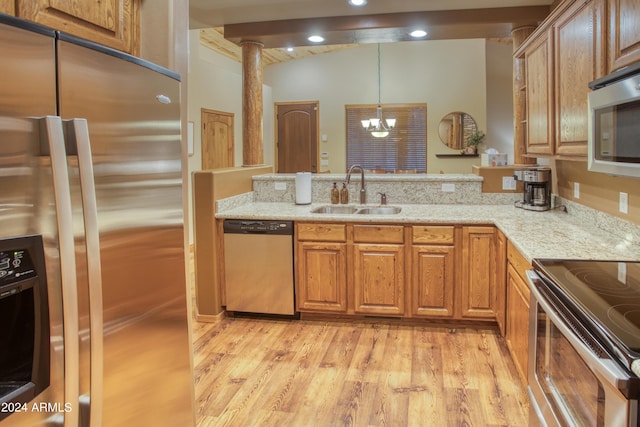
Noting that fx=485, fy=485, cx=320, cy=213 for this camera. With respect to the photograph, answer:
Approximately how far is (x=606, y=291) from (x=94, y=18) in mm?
1765

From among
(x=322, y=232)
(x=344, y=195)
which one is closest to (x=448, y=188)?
(x=344, y=195)

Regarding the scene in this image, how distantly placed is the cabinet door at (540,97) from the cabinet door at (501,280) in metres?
0.63

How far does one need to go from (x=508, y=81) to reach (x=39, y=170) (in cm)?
927

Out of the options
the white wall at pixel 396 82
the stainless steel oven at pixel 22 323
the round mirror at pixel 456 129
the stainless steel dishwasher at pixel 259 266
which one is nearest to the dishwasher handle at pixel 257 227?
the stainless steel dishwasher at pixel 259 266

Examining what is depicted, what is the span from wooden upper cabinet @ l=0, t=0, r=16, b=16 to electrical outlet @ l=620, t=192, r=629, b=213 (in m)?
2.67

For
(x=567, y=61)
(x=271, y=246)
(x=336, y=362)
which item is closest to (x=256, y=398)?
(x=336, y=362)

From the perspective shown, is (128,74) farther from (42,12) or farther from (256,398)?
(256,398)

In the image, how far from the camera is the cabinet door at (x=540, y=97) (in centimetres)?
278

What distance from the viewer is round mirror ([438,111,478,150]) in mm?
9164

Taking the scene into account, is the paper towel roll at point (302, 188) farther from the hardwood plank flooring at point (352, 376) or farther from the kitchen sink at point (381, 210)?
the hardwood plank flooring at point (352, 376)

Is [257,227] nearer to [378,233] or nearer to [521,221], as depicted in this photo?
[378,233]

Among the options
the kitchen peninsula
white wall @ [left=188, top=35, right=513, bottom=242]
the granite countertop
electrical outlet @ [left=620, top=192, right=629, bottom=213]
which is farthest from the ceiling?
white wall @ [left=188, top=35, right=513, bottom=242]

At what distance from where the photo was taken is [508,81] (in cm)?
894

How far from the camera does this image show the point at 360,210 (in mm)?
4148
